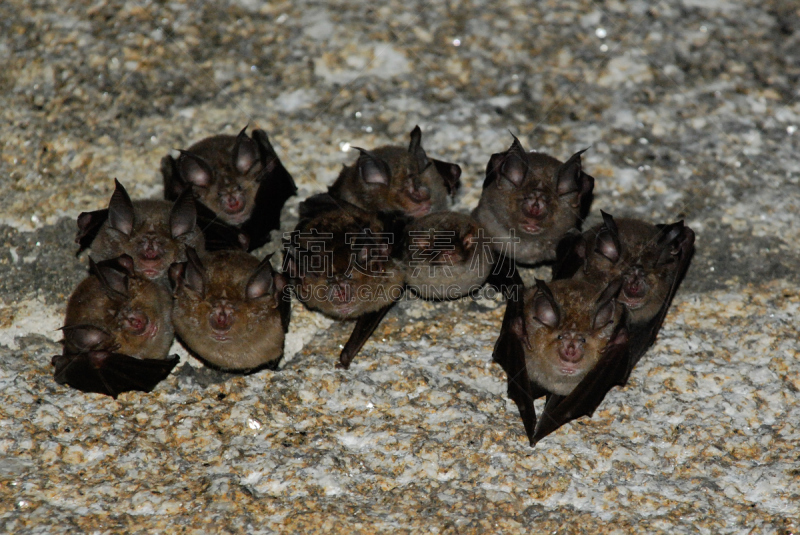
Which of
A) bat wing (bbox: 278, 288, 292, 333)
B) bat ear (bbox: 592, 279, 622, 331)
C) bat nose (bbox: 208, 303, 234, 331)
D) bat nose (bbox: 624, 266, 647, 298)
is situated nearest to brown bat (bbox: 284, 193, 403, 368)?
bat wing (bbox: 278, 288, 292, 333)

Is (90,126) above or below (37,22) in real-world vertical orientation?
below

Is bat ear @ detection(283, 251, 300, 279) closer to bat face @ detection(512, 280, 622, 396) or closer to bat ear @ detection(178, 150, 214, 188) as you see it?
bat ear @ detection(178, 150, 214, 188)

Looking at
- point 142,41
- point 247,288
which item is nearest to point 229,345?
point 247,288

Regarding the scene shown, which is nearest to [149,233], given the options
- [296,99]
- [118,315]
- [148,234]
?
[148,234]

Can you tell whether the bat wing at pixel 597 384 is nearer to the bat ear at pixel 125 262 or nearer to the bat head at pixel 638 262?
the bat head at pixel 638 262

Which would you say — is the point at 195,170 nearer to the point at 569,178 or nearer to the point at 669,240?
the point at 569,178

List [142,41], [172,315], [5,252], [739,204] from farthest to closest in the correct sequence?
1. [142,41]
2. [739,204]
3. [5,252]
4. [172,315]

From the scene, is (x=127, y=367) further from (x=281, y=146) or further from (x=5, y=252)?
(x=281, y=146)
